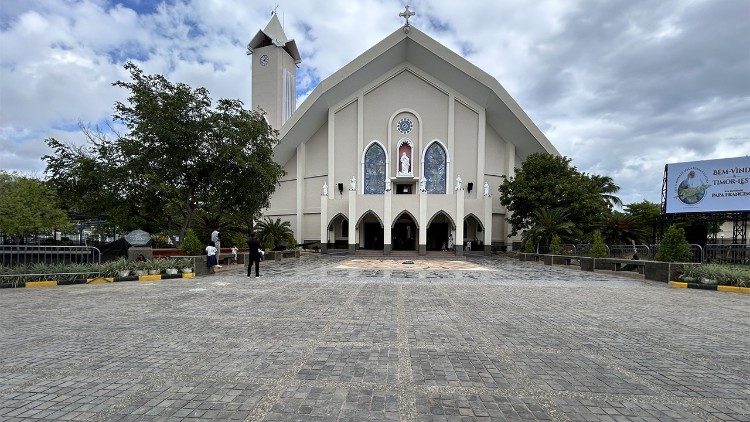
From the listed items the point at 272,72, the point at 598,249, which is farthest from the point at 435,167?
the point at 272,72

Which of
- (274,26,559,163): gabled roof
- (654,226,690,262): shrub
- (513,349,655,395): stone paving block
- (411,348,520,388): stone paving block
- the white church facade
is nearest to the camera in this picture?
(513,349,655,395): stone paving block

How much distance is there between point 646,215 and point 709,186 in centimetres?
1587

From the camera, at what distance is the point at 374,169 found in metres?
33.5

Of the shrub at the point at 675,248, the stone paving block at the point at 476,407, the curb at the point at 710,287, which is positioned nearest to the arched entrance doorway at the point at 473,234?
the shrub at the point at 675,248

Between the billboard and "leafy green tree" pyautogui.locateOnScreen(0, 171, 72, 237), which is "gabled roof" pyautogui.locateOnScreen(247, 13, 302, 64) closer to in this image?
"leafy green tree" pyautogui.locateOnScreen(0, 171, 72, 237)

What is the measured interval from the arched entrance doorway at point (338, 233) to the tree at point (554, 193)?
1379 centimetres

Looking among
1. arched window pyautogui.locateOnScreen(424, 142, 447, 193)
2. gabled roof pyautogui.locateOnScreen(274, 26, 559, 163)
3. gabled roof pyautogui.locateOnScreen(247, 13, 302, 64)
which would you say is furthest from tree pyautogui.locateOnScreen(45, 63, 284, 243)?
gabled roof pyautogui.locateOnScreen(247, 13, 302, 64)

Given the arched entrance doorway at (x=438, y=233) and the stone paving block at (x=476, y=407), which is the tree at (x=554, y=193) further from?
the stone paving block at (x=476, y=407)

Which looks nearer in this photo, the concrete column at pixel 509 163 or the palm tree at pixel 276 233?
the palm tree at pixel 276 233

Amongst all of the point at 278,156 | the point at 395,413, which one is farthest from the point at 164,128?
the point at 278,156

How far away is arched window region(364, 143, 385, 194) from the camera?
33375mm

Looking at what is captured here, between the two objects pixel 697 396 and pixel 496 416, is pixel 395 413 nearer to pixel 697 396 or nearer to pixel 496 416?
pixel 496 416

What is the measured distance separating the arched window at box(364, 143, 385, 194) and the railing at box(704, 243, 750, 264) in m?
22.6

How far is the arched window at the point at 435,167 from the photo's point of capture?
32.9 m
